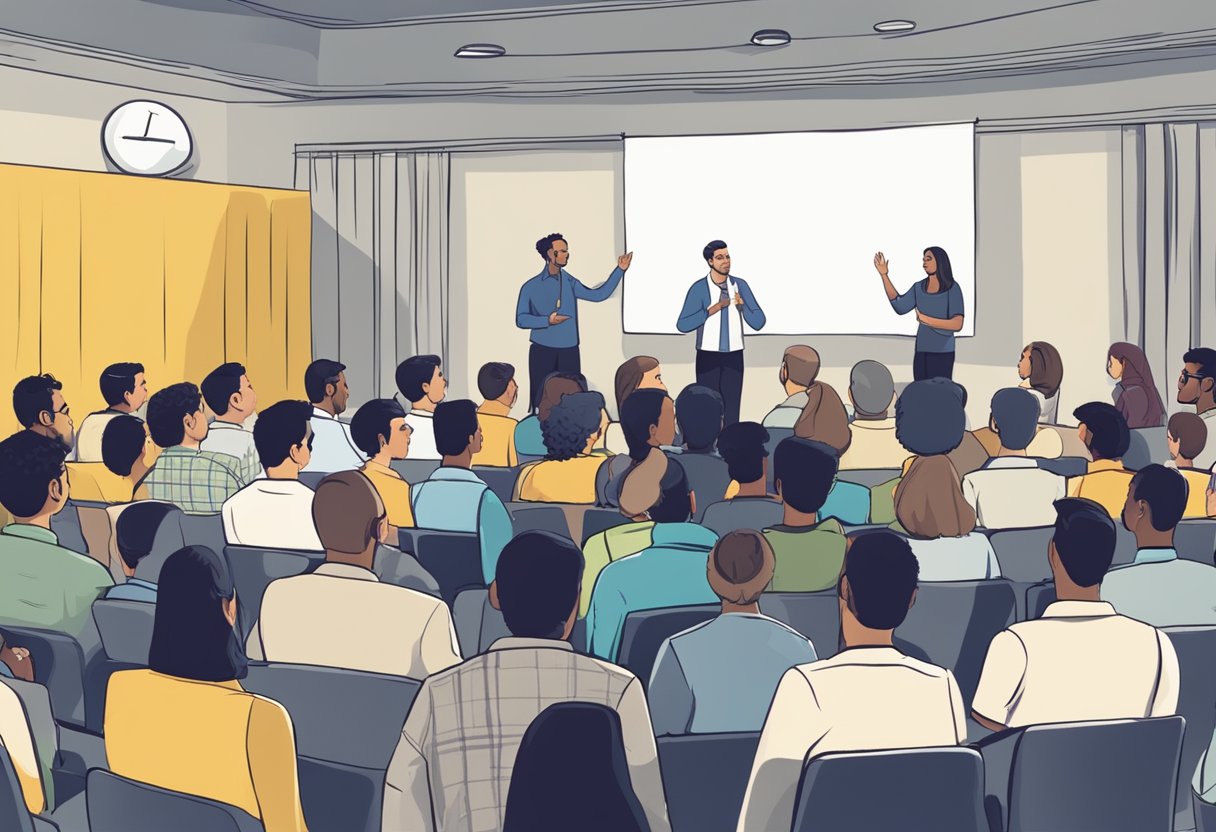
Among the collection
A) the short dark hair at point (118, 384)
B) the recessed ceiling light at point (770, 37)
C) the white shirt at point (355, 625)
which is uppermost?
the recessed ceiling light at point (770, 37)

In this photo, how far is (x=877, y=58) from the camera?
27.9ft

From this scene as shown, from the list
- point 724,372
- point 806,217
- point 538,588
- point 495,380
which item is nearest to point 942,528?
point 538,588

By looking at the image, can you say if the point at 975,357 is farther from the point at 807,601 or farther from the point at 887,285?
the point at 807,601

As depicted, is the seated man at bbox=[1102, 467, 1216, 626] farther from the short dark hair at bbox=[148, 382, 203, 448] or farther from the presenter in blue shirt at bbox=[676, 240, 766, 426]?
the presenter in blue shirt at bbox=[676, 240, 766, 426]

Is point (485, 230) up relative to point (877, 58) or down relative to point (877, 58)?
down

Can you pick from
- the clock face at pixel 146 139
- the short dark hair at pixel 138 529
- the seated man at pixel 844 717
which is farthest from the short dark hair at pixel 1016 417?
the clock face at pixel 146 139

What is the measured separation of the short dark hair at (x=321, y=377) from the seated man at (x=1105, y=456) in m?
3.09

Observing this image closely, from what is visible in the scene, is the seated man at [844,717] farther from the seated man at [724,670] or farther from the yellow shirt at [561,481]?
the yellow shirt at [561,481]

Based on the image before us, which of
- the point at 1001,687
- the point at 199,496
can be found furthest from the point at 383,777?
the point at 199,496

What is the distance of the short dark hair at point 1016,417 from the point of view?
4.46 metres

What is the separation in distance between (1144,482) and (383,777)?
2.03 m

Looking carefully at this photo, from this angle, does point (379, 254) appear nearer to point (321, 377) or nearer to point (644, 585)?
point (321, 377)

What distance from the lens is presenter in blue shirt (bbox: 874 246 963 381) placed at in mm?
7719

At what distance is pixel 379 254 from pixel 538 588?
26.4 ft
